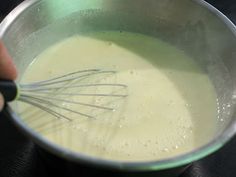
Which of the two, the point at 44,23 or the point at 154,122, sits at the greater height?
the point at 44,23

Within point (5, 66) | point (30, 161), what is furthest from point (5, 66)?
point (30, 161)

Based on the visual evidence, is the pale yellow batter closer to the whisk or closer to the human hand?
the whisk

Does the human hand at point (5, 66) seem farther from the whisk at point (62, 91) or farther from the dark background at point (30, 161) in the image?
the dark background at point (30, 161)

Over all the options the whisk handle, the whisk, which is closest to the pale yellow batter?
the whisk

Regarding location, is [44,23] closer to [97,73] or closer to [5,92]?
[97,73]

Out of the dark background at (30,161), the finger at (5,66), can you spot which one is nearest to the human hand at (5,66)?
the finger at (5,66)

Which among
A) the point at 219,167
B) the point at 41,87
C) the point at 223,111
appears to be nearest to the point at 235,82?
the point at 223,111

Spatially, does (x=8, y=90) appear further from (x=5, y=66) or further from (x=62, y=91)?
(x=62, y=91)
